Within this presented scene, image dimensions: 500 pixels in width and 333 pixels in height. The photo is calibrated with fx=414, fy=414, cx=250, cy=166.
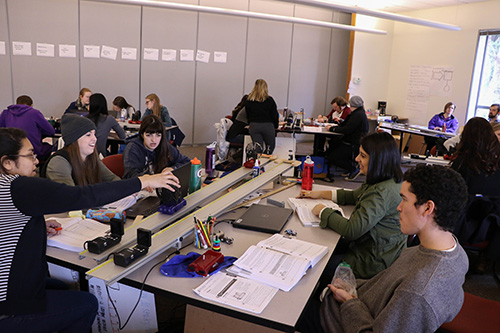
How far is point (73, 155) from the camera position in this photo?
2609 millimetres

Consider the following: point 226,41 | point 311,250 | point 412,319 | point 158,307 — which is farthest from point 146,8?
point 412,319

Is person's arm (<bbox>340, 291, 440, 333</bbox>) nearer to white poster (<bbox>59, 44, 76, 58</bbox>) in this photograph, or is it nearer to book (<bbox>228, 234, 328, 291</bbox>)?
book (<bbox>228, 234, 328, 291</bbox>)

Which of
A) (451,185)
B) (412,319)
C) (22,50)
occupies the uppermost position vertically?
(22,50)

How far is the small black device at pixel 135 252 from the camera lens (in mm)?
1636

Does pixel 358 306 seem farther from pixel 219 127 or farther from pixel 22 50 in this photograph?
pixel 22 50

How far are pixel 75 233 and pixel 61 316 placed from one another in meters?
0.43

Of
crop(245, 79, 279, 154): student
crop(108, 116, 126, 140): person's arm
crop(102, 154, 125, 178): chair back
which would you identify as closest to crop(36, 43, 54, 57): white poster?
crop(108, 116, 126, 140): person's arm

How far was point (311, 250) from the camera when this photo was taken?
6.45 feet

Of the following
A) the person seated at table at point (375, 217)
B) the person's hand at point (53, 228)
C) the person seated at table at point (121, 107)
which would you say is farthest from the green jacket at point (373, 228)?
the person seated at table at point (121, 107)

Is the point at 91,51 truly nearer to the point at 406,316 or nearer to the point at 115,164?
the point at 115,164

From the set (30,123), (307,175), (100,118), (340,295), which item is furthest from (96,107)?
(340,295)

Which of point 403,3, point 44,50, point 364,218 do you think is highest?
point 403,3

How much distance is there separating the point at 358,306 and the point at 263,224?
758 millimetres

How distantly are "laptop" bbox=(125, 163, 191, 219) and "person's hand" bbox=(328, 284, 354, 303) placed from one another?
92 centimetres
